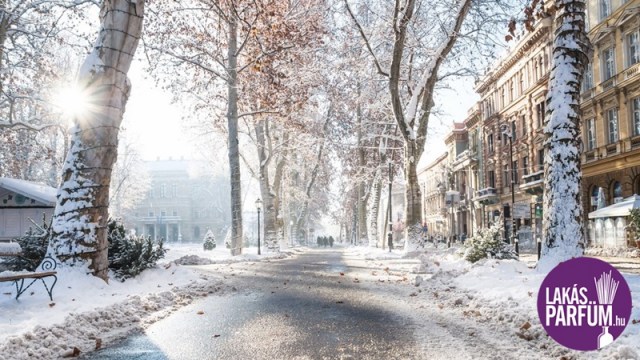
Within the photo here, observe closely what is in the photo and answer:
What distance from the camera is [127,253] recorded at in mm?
10523

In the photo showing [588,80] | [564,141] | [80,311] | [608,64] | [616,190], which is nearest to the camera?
[80,311]

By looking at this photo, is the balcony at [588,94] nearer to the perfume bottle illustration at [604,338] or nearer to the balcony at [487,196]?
the balcony at [487,196]

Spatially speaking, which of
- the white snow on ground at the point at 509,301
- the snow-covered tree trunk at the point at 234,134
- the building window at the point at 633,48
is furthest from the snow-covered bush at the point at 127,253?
the building window at the point at 633,48

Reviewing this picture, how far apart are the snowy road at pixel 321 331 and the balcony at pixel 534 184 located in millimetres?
29969

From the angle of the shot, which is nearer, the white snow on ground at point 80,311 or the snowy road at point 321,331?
the snowy road at point 321,331

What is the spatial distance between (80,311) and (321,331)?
3099mm

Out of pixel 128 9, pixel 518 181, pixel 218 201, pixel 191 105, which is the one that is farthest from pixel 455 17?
pixel 218 201

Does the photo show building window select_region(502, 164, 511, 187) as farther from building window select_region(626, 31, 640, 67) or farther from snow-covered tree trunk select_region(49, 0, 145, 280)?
snow-covered tree trunk select_region(49, 0, 145, 280)

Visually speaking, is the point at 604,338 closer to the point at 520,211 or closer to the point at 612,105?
the point at 520,211

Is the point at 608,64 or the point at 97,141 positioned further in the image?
the point at 608,64

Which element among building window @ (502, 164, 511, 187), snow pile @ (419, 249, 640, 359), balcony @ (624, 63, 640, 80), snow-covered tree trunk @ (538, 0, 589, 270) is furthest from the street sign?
building window @ (502, 164, 511, 187)

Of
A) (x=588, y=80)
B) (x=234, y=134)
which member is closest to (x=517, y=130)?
(x=588, y=80)

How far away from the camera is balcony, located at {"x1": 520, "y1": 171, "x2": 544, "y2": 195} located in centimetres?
3688

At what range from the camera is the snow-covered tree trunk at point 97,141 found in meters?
8.88
